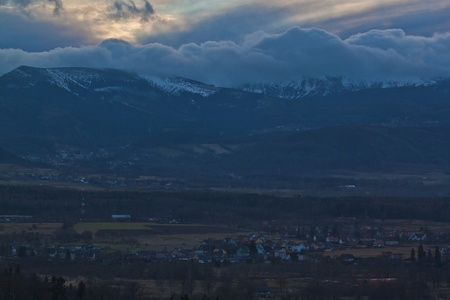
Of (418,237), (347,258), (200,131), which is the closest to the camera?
(347,258)

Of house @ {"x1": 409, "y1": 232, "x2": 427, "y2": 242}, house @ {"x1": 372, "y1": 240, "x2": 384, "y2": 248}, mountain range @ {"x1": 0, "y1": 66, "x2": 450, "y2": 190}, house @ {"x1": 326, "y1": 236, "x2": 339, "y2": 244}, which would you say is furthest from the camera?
mountain range @ {"x1": 0, "y1": 66, "x2": 450, "y2": 190}

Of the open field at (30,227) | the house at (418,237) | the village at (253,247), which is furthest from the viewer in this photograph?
the open field at (30,227)

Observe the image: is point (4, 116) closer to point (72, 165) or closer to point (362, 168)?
point (72, 165)

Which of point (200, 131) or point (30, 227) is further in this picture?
point (200, 131)

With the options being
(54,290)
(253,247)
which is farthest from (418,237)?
(54,290)

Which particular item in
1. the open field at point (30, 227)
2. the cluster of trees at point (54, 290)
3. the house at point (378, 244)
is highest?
the open field at point (30, 227)

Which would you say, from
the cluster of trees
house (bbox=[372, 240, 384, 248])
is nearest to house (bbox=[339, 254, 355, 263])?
house (bbox=[372, 240, 384, 248])

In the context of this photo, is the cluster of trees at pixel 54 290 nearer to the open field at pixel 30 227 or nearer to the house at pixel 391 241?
the open field at pixel 30 227

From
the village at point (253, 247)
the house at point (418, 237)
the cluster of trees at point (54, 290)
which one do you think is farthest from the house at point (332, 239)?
the cluster of trees at point (54, 290)

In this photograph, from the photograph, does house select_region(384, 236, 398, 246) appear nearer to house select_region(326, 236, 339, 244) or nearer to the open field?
house select_region(326, 236, 339, 244)

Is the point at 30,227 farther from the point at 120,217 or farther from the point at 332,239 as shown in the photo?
the point at 332,239
